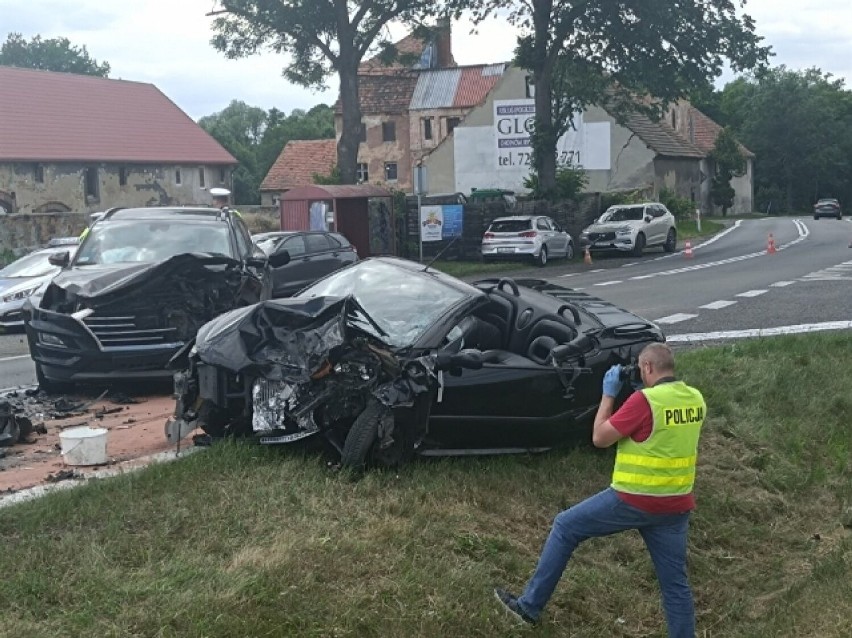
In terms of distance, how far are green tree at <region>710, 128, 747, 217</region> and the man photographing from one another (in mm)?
72337

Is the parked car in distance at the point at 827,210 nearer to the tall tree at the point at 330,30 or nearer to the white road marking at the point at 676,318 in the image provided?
the tall tree at the point at 330,30

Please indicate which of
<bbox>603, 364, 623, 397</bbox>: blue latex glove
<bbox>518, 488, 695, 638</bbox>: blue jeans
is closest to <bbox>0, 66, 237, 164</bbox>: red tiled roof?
<bbox>518, 488, 695, 638</bbox>: blue jeans

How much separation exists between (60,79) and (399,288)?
179 ft

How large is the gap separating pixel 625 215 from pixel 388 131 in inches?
1542

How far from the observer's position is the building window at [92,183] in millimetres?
53281


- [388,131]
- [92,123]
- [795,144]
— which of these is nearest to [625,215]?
[92,123]

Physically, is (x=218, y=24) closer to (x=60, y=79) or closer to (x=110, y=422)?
(x=60, y=79)

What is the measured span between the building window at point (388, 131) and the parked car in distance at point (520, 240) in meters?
41.7

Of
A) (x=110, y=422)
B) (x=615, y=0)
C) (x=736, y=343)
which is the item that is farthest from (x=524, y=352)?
(x=615, y=0)

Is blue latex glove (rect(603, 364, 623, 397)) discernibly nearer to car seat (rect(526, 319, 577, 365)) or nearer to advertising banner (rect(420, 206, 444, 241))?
car seat (rect(526, 319, 577, 365))

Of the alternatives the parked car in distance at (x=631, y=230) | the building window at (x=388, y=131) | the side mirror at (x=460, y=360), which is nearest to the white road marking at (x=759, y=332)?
the side mirror at (x=460, y=360)

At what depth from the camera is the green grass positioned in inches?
206

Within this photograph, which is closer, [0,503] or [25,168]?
[0,503]

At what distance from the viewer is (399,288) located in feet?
28.0
